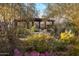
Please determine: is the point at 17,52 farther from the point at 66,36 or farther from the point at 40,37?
the point at 66,36

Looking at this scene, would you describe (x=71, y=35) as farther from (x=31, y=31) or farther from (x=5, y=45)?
(x=5, y=45)

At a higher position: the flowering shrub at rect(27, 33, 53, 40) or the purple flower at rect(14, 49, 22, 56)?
the flowering shrub at rect(27, 33, 53, 40)

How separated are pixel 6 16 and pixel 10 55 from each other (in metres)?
0.25

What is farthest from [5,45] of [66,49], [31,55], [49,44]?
Result: [66,49]

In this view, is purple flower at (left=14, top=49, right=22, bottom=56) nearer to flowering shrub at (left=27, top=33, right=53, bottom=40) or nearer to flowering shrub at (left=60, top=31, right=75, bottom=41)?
flowering shrub at (left=27, top=33, right=53, bottom=40)

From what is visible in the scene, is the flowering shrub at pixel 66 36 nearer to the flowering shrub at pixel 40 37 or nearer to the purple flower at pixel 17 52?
the flowering shrub at pixel 40 37

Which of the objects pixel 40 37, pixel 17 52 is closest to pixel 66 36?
pixel 40 37

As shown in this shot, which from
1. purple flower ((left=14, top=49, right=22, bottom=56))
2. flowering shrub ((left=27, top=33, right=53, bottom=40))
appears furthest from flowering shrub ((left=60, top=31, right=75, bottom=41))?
purple flower ((left=14, top=49, right=22, bottom=56))

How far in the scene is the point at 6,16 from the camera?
3.76ft

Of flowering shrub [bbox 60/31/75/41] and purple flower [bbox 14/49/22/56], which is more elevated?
flowering shrub [bbox 60/31/75/41]

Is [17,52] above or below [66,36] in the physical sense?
below

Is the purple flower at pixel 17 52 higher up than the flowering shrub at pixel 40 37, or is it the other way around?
the flowering shrub at pixel 40 37

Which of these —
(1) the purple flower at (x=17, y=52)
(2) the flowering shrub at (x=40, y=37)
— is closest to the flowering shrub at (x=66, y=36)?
(2) the flowering shrub at (x=40, y=37)

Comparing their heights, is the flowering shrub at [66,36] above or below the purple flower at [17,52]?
above
